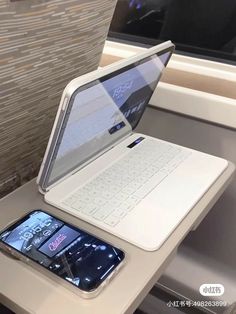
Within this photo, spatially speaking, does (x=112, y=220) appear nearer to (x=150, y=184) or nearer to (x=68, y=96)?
(x=150, y=184)

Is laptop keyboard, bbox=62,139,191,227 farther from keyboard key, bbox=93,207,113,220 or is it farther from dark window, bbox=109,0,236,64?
dark window, bbox=109,0,236,64

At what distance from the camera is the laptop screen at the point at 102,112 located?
0.74 metres

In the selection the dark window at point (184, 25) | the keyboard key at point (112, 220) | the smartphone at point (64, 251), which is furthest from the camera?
the dark window at point (184, 25)

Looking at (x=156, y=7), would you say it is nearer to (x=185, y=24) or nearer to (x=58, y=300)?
(x=185, y=24)

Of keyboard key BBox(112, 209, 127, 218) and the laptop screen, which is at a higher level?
the laptop screen

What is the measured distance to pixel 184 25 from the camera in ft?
4.38

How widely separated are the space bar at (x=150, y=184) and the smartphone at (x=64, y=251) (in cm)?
16

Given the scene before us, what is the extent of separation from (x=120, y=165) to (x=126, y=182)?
7 centimetres

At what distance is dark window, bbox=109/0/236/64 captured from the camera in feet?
4.12

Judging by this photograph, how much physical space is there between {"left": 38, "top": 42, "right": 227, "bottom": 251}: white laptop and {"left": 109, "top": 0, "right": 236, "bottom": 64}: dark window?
0.37 meters

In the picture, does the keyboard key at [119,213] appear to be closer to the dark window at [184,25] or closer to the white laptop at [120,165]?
the white laptop at [120,165]

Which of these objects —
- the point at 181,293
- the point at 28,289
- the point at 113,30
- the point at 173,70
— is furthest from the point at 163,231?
the point at 113,30

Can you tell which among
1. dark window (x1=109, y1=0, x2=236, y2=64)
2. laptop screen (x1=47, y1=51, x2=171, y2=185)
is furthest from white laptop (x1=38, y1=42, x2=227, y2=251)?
dark window (x1=109, y1=0, x2=236, y2=64)

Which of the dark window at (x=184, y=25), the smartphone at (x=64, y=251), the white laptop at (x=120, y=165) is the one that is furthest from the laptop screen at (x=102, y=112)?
the dark window at (x=184, y=25)
